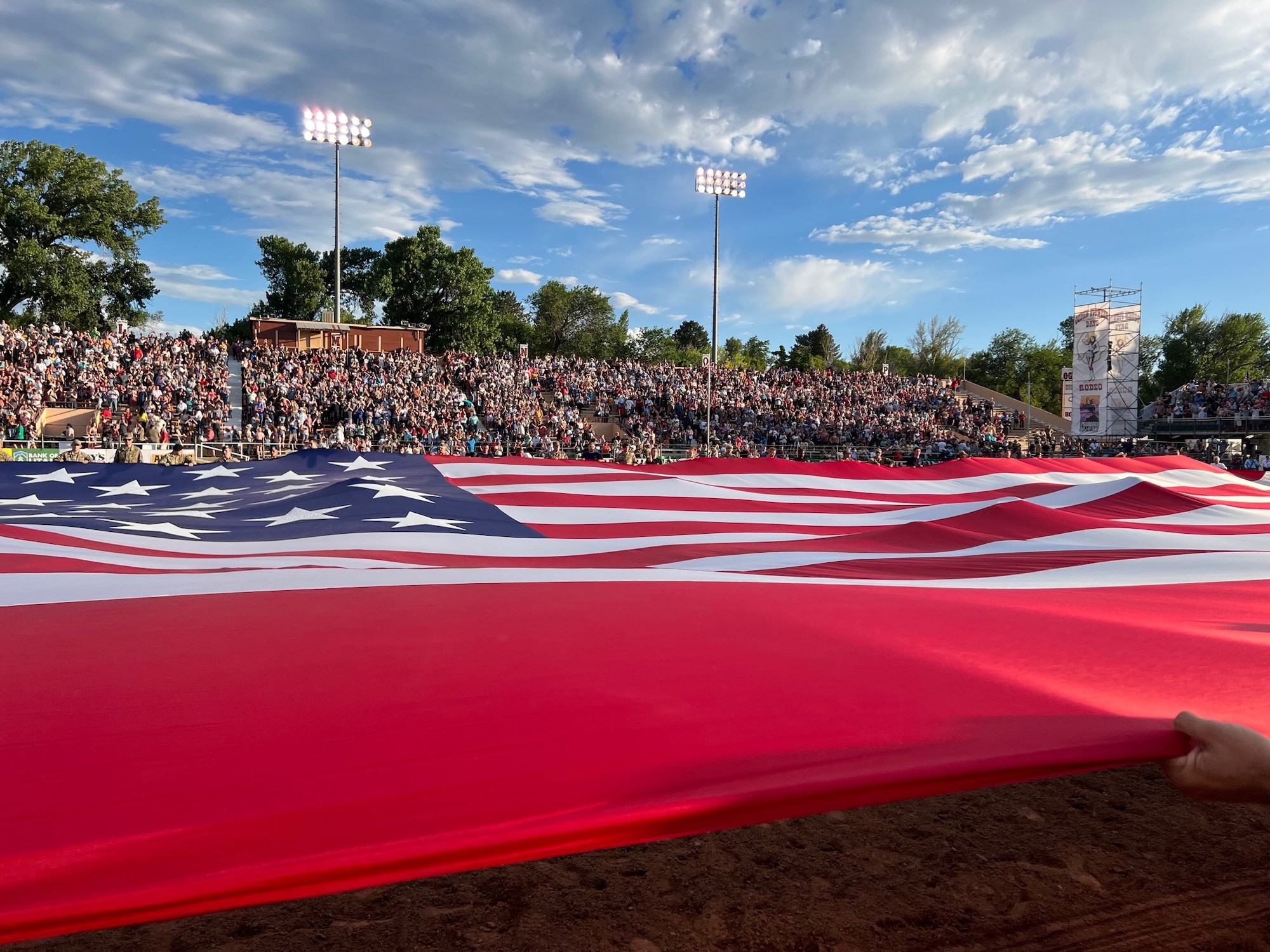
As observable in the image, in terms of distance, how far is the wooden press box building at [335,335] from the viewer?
3139 centimetres

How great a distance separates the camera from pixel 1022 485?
8.60m

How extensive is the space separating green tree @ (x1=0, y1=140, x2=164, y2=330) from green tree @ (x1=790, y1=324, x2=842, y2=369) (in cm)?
4474

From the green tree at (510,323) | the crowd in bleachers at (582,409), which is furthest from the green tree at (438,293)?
the crowd in bleachers at (582,409)

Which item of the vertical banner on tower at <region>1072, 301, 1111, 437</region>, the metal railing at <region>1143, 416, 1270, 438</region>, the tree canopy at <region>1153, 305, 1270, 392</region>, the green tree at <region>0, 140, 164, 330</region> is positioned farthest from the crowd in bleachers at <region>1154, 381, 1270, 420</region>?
the green tree at <region>0, 140, 164, 330</region>

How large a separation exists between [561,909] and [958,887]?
1266 millimetres

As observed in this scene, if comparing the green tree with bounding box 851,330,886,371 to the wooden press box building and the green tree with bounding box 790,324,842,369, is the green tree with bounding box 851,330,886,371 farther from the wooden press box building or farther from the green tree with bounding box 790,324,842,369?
the wooden press box building

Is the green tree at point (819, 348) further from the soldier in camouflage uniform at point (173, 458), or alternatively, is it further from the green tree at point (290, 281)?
the soldier in camouflage uniform at point (173, 458)

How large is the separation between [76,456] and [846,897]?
41.0ft

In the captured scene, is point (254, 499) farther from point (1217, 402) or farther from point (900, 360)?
point (900, 360)

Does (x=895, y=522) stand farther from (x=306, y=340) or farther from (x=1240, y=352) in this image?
(x=1240, y=352)

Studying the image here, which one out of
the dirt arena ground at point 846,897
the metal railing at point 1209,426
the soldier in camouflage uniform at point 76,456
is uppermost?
the metal railing at point 1209,426

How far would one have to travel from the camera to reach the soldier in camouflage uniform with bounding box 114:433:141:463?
447 inches

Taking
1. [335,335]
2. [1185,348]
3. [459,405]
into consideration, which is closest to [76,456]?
[459,405]

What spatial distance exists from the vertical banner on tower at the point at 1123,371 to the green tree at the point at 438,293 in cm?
3132
